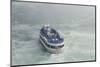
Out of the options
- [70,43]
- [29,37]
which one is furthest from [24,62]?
[70,43]

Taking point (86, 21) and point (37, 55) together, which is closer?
point (37, 55)

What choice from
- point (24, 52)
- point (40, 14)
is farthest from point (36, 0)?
point (24, 52)

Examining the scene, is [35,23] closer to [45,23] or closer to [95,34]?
[45,23]

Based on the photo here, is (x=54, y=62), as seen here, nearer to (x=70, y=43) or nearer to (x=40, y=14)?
(x=70, y=43)

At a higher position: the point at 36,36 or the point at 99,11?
the point at 99,11

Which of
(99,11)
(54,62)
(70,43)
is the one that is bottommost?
(54,62)
